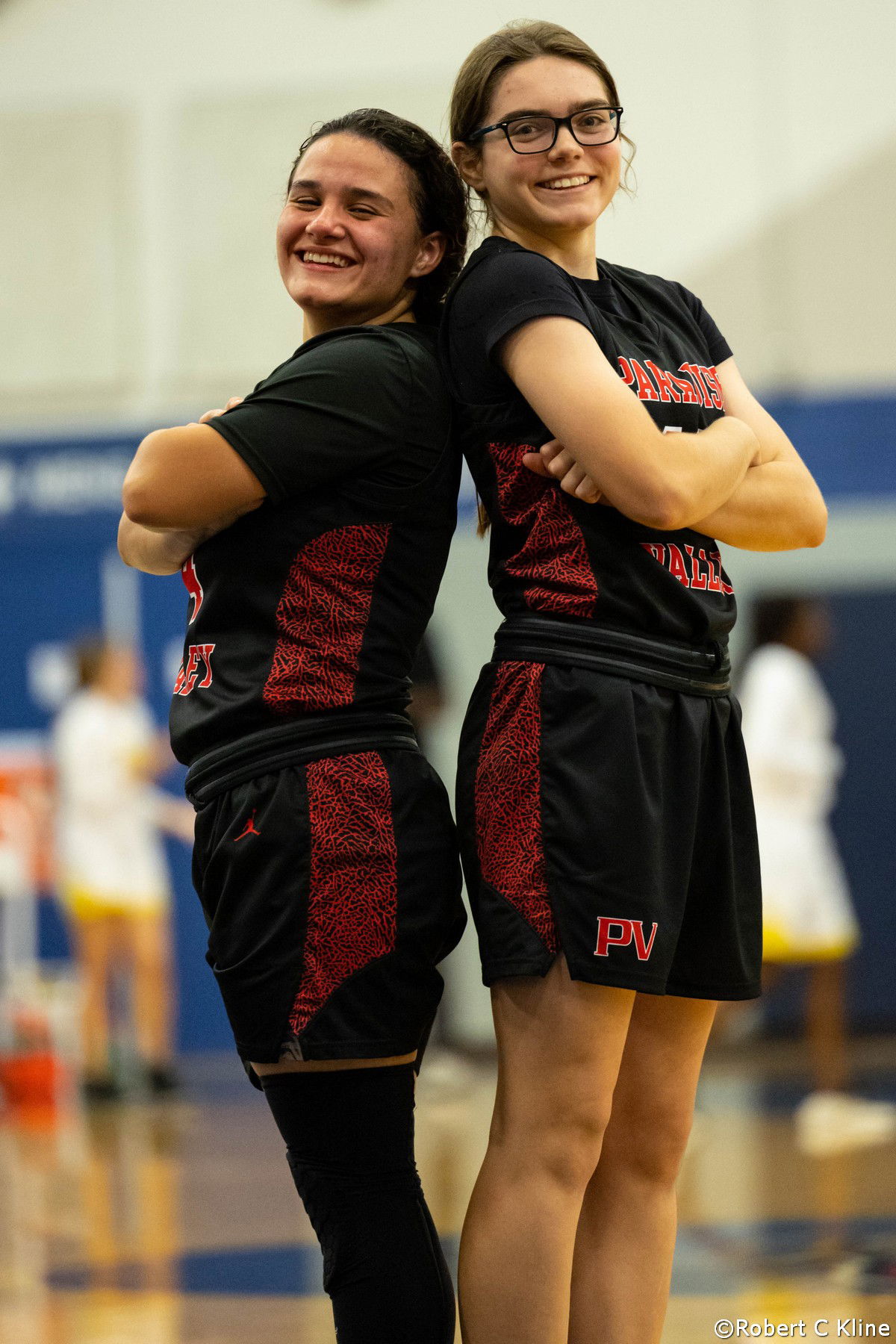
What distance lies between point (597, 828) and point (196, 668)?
1.55ft

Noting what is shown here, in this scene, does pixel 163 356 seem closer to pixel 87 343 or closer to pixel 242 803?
pixel 87 343

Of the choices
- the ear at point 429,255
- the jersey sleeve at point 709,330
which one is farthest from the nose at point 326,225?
the jersey sleeve at point 709,330

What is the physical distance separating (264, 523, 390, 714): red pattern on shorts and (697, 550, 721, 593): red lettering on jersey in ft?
1.20

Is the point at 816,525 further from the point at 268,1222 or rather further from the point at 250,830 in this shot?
the point at 268,1222

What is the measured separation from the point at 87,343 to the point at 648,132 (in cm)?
292

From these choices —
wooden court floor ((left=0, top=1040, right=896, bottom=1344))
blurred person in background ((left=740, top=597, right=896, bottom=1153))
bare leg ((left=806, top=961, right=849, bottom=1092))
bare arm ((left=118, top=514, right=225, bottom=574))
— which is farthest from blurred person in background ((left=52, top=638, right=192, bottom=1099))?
bare arm ((left=118, top=514, right=225, bottom=574))

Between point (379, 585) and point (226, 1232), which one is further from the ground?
point (379, 585)

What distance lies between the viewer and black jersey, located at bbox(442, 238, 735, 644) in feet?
5.61

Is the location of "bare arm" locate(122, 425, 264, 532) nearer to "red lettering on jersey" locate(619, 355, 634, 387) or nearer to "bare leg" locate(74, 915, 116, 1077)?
"red lettering on jersey" locate(619, 355, 634, 387)

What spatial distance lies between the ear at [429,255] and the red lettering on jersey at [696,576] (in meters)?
0.45

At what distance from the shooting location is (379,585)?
69.4 inches

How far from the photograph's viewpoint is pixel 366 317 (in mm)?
1885

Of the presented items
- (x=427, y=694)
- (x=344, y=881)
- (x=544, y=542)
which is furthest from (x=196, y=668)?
(x=427, y=694)

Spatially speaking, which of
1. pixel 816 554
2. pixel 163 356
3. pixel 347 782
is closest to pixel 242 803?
pixel 347 782
